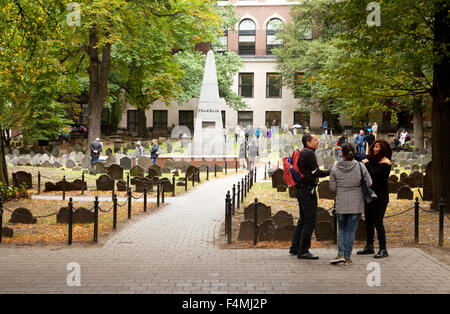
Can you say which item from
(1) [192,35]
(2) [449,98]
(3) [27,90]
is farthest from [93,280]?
(1) [192,35]

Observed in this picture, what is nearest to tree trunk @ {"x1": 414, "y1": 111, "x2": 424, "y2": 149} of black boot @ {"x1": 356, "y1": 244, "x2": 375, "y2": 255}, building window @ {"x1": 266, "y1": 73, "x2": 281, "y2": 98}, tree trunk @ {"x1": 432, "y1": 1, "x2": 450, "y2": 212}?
tree trunk @ {"x1": 432, "y1": 1, "x2": 450, "y2": 212}

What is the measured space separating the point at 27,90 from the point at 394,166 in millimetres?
19057

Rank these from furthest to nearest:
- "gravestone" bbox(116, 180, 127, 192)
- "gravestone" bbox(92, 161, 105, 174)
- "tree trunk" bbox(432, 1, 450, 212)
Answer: "gravestone" bbox(92, 161, 105, 174), "gravestone" bbox(116, 180, 127, 192), "tree trunk" bbox(432, 1, 450, 212)

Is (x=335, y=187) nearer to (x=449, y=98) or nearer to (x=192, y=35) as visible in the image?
(x=449, y=98)

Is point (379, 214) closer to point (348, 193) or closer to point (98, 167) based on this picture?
point (348, 193)

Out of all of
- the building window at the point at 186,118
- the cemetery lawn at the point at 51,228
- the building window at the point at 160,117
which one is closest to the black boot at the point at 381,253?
the cemetery lawn at the point at 51,228

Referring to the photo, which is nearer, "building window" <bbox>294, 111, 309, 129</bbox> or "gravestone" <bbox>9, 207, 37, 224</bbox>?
"gravestone" <bbox>9, 207, 37, 224</bbox>

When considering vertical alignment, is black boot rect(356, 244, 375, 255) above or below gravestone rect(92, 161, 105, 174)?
below

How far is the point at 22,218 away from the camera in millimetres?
11406

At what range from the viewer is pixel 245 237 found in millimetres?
9719

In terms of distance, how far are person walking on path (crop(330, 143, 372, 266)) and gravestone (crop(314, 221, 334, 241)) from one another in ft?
6.08

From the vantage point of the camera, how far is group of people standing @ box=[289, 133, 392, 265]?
7.55 meters

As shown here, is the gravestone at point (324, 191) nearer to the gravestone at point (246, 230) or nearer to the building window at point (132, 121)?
the gravestone at point (246, 230)

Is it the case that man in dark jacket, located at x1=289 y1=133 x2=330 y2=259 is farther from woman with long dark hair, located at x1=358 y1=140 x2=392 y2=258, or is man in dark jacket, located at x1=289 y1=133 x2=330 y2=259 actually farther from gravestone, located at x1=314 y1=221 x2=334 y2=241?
gravestone, located at x1=314 y1=221 x2=334 y2=241
